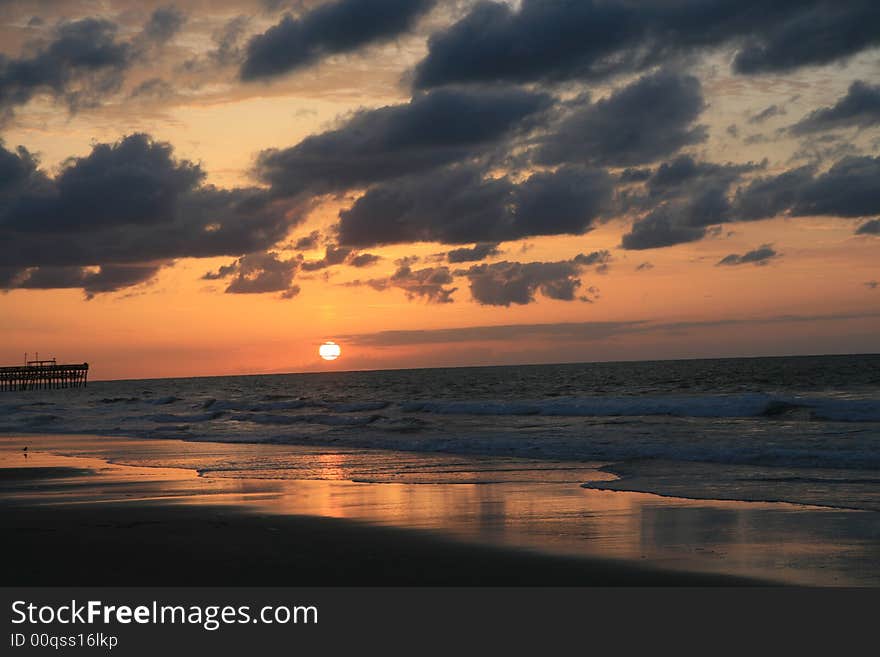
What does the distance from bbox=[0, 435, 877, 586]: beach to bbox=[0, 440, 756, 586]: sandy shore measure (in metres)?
0.03

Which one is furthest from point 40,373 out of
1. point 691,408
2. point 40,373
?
point 691,408

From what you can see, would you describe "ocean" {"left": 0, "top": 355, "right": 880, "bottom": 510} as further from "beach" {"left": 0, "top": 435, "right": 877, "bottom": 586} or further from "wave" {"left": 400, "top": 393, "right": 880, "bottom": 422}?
"beach" {"left": 0, "top": 435, "right": 877, "bottom": 586}

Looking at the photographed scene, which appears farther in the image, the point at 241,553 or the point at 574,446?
the point at 574,446

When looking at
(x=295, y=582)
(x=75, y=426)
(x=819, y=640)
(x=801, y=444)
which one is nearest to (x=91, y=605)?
(x=295, y=582)

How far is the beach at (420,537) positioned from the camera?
1002 centimetres

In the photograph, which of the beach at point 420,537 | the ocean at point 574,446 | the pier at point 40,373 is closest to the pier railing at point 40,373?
the pier at point 40,373

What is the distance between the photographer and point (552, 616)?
8445 millimetres

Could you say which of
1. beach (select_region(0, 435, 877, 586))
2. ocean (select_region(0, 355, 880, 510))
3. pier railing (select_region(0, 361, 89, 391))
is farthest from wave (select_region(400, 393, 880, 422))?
pier railing (select_region(0, 361, 89, 391))

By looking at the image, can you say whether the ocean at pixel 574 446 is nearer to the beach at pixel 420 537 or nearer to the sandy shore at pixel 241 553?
the beach at pixel 420 537

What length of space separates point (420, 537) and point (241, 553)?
8.26ft

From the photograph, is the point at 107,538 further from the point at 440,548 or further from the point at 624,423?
the point at 624,423

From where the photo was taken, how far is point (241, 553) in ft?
37.2

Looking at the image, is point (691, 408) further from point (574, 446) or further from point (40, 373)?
point (40, 373)

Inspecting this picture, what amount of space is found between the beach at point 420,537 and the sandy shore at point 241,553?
25 mm
